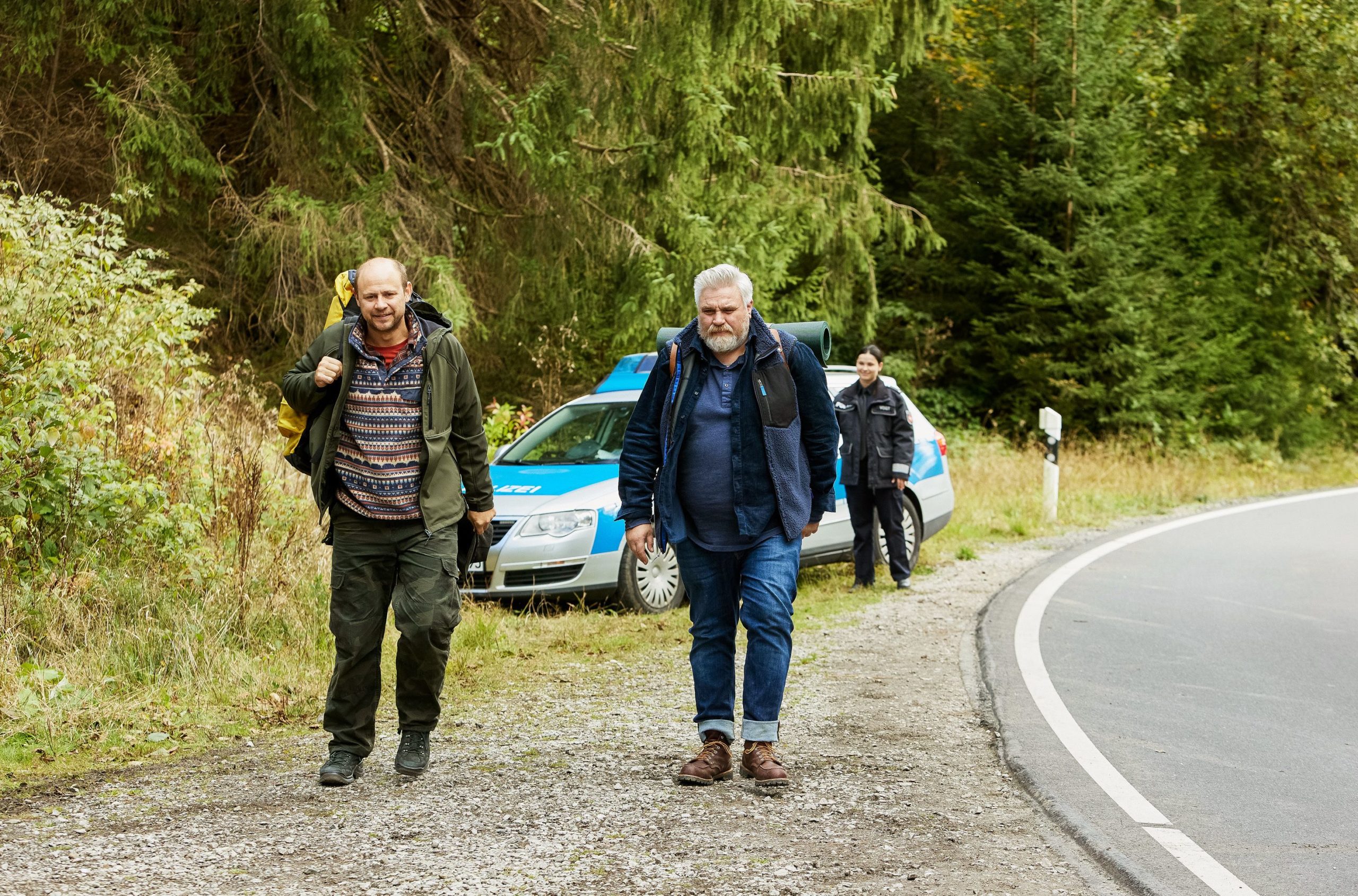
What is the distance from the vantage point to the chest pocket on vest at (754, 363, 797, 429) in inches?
218

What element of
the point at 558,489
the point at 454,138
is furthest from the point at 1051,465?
the point at 558,489

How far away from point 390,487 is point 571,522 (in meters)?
4.10

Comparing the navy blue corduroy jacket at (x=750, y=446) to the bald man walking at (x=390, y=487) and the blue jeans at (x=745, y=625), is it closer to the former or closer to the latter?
the blue jeans at (x=745, y=625)

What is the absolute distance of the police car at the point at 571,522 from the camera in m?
9.36

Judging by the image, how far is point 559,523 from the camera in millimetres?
9422

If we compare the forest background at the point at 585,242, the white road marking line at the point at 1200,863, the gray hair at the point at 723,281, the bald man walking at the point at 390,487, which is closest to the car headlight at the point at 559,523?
the forest background at the point at 585,242

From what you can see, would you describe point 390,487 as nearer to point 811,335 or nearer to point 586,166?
point 811,335

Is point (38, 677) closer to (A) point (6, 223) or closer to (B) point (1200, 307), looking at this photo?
(A) point (6, 223)

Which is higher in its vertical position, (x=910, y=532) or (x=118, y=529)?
(x=118, y=529)

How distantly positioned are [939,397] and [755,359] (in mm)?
20439

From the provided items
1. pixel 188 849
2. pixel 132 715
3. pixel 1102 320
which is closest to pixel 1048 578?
pixel 132 715

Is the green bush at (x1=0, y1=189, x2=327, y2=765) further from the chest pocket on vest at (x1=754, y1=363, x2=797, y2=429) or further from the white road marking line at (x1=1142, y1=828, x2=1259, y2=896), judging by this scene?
the white road marking line at (x1=1142, y1=828, x2=1259, y2=896)

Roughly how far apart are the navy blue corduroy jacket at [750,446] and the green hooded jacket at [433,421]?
2.11 feet

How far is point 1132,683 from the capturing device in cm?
760
